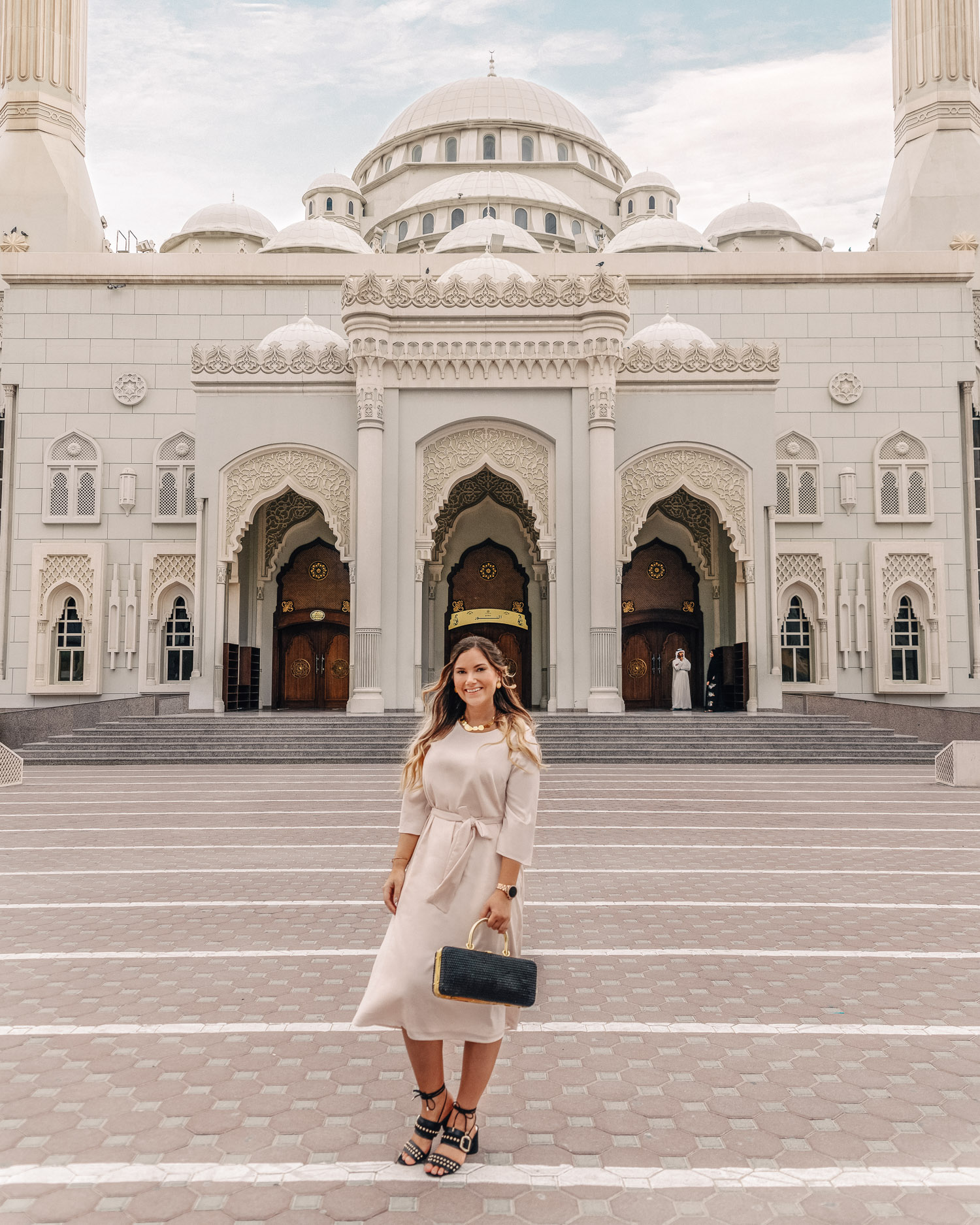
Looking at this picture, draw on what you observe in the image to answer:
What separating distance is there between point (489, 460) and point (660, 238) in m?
10.6

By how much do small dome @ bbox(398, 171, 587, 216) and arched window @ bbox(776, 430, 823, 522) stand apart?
12235mm

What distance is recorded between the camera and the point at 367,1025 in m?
2.61

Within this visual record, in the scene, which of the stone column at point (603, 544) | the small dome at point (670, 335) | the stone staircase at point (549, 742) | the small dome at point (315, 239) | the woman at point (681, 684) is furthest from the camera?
the small dome at point (315, 239)

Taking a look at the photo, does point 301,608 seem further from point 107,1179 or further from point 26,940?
point 107,1179

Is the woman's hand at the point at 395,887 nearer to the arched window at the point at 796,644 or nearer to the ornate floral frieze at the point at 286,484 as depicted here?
the ornate floral frieze at the point at 286,484

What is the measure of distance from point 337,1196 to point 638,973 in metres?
2.08

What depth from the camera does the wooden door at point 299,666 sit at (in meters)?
21.4

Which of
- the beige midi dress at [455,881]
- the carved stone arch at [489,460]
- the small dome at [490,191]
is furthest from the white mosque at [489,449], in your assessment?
the beige midi dress at [455,881]

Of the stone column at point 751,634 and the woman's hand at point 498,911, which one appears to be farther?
the stone column at point 751,634

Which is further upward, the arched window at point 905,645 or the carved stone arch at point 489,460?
the carved stone arch at point 489,460

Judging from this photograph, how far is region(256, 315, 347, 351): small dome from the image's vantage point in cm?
1903

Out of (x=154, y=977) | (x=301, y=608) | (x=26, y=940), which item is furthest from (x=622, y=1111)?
(x=301, y=608)

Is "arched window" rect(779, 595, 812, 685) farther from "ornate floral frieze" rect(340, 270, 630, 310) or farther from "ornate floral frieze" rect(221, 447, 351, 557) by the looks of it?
"ornate floral frieze" rect(221, 447, 351, 557)

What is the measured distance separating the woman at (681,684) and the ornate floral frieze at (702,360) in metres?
5.17
